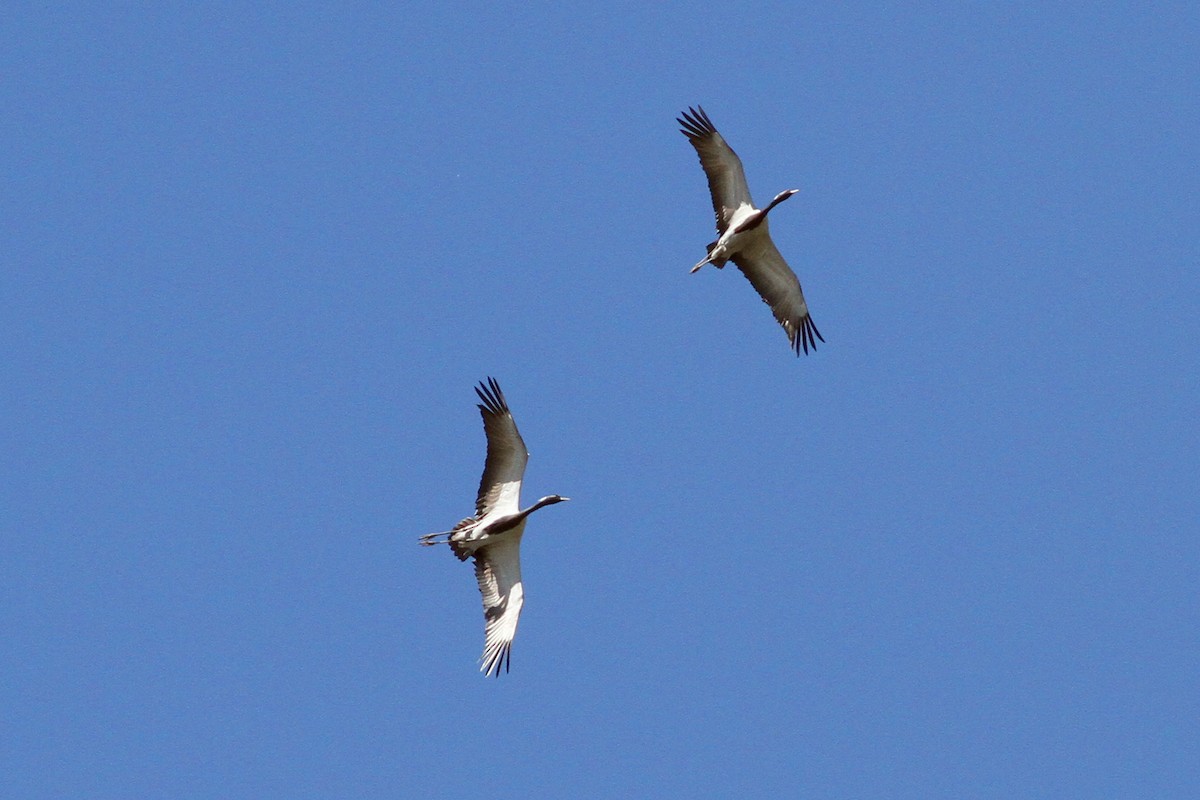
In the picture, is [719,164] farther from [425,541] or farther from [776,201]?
[425,541]

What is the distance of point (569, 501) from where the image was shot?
27812 millimetres

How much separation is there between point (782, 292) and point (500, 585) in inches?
325

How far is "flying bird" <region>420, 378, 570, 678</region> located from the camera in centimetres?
2750

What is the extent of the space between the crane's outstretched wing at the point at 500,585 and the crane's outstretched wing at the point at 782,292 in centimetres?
734

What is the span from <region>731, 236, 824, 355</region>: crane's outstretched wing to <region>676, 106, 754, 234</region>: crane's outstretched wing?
3.62ft

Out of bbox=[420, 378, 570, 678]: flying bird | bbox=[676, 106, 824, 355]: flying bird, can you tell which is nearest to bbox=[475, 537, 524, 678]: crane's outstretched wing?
A: bbox=[420, 378, 570, 678]: flying bird

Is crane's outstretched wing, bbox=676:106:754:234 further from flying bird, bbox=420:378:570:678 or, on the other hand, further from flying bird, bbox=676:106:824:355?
flying bird, bbox=420:378:570:678

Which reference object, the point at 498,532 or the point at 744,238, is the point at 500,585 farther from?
the point at 744,238

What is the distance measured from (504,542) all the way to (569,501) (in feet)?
4.32

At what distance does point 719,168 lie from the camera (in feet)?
98.4

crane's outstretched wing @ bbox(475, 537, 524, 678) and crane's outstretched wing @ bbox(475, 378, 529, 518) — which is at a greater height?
crane's outstretched wing @ bbox(475, 378, 529, 518)

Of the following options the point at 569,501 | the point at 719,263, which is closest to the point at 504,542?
the point at 569,501

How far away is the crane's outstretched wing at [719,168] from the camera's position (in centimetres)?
2953

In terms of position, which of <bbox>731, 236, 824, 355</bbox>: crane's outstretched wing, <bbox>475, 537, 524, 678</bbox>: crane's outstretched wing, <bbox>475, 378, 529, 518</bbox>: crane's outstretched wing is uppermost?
<bbox>731, 236, 824, 355</bbox>: crane's outstretched wing
